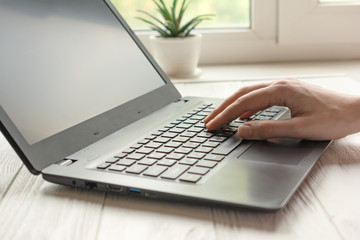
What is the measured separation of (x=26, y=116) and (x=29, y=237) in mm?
212

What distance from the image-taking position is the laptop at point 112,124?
561mm

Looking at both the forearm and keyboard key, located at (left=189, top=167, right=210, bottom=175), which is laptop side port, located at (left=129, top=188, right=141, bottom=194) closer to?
keyboard key, located at (left=189, top=167, right=210, bottom=175)

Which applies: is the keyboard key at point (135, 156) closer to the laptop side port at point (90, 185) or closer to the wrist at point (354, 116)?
the laptop side port at point (90, 185)

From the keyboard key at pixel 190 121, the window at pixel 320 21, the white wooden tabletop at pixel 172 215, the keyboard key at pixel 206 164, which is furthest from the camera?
the window at pixel 320 21

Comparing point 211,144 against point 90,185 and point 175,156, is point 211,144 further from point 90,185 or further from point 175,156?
point 90,185

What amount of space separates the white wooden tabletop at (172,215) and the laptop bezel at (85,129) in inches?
1.8

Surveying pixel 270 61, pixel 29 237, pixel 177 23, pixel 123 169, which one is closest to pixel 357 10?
pixel 270 61

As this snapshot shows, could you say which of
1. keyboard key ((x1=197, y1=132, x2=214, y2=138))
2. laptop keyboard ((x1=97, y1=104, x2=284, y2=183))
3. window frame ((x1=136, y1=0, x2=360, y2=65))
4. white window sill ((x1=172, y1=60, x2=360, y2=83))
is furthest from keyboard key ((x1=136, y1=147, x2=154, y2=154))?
window frame ((x1=136, y1=0, x2=360, y2=65))

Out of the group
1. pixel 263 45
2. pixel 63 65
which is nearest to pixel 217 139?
pixel 63 65

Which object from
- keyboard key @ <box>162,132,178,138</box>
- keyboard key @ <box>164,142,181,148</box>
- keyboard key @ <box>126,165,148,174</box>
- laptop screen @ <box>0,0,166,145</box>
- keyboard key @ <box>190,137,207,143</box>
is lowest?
keyboard key @ <box>190,137,207,143</box>

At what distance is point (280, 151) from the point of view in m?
0.65

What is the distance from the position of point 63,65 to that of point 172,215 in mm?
367

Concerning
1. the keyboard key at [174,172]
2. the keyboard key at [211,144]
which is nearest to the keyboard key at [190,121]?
the keyboard key at [211,144]

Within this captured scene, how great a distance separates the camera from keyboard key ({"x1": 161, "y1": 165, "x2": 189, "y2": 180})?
1.86 ft
